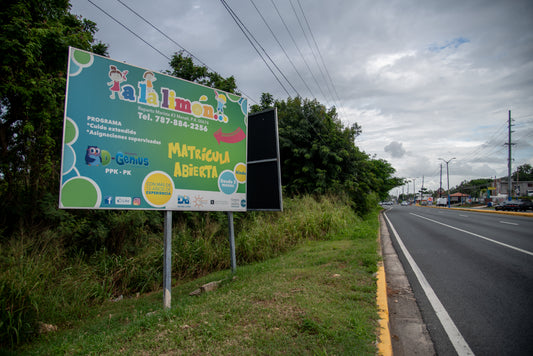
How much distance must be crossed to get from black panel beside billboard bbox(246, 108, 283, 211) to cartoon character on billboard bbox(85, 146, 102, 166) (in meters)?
3.08

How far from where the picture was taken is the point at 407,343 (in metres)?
3.22

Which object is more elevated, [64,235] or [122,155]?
[122,155]

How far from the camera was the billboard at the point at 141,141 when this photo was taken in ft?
12.7

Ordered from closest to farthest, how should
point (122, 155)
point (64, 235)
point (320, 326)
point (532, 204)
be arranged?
1. point (320, 326)
2. point (122, 155)
3. point (64, 235)
4. point (532, 204)

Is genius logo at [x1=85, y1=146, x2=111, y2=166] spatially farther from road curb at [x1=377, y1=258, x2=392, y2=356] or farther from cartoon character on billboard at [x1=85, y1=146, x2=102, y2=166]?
road curb at [x1=377, y1=258, x2=392, y2=356]

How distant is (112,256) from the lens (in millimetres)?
7152

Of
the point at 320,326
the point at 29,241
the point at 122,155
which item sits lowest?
the point at 320,326

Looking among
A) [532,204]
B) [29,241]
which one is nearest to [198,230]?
[29,241]

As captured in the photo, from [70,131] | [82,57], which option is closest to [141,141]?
[70,131]

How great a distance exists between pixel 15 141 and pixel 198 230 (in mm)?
5275

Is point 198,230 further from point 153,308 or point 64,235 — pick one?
point 153,308

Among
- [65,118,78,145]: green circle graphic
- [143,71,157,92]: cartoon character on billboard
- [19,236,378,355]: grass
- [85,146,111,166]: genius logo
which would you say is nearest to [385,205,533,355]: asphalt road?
[19,236,378,355]: grass

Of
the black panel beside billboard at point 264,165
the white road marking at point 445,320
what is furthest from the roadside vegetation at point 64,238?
the black panel beside billboard at point 264,165

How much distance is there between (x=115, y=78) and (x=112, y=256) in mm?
4748
